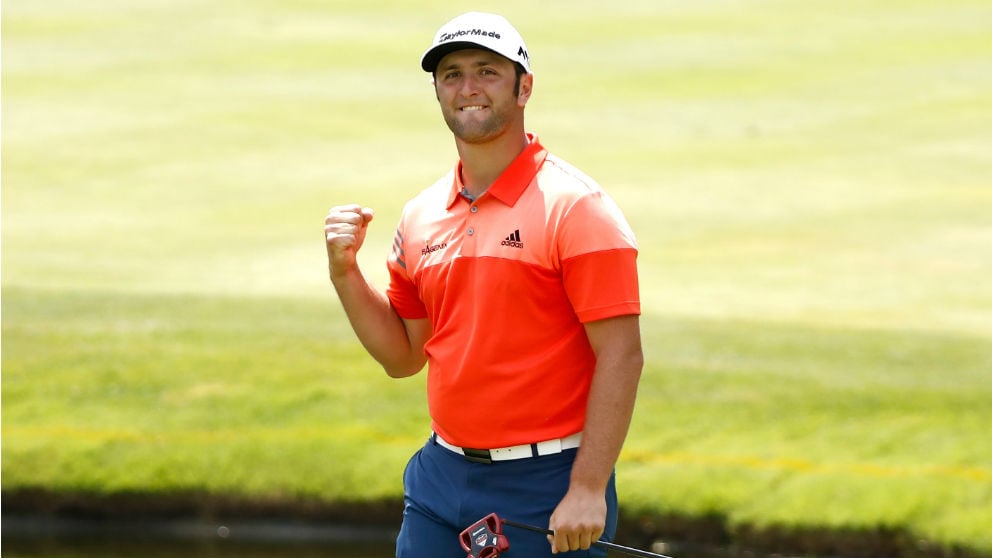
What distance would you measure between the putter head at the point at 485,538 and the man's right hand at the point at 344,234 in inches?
29.9

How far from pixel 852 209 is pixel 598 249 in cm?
1172

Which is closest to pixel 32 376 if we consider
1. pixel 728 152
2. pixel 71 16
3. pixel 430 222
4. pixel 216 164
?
pixel 430 222

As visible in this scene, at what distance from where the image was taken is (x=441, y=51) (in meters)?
3.95

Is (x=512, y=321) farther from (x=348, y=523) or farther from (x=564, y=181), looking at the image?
(x=348, y=523)

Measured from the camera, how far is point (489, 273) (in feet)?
12.5

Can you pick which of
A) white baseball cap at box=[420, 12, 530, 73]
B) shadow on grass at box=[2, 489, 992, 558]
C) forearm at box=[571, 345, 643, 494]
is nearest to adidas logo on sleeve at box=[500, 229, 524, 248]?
forearm at box=[571, 345, 643, 494]

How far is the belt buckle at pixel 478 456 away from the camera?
394 cm

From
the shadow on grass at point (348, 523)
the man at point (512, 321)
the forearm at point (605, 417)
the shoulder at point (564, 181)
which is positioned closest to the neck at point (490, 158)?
the man at point (512, 321)

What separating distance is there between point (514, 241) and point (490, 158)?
0.96 ft

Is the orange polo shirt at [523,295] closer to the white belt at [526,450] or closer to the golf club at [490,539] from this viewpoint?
the white belt at [526,450]

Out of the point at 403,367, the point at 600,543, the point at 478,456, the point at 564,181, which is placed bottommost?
the point at 600,543

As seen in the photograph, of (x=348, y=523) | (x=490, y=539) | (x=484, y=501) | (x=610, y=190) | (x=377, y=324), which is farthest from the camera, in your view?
(x=610, y=190)

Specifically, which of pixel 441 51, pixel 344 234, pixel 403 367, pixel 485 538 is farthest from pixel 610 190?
pixel 485 538

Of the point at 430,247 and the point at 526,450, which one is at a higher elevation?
the point at 430,247
